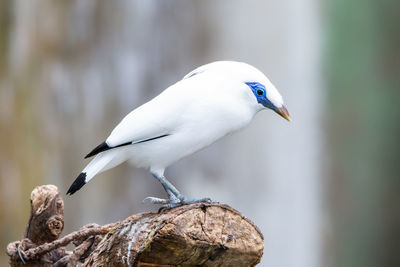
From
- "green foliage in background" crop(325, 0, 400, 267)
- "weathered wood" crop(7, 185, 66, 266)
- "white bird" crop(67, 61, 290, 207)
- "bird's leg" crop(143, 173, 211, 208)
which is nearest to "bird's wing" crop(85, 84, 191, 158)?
"white bird" crop(67, 61, 290, 207)

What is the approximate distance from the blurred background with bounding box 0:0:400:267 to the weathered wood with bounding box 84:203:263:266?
7.09 feet

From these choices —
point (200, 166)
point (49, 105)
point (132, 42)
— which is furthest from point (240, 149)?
point (49, 105)

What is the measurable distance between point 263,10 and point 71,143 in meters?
1.46

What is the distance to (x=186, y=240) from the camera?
5.51ft

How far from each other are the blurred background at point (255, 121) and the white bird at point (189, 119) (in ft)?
6.31

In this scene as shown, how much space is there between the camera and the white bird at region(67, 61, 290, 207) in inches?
78.7

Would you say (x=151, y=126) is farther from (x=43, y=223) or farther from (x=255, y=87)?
(x=43, y=223)

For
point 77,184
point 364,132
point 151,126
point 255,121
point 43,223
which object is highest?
point 151,126

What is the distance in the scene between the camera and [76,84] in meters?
4.05

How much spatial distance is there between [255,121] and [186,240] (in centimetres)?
291

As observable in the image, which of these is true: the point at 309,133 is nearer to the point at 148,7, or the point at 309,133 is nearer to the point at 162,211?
the point at 148,7

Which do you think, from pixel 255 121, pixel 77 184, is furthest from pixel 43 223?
pixel 255 121

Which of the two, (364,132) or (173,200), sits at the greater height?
(173,200)

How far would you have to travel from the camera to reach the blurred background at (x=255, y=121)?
3.99 meters
